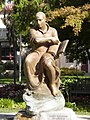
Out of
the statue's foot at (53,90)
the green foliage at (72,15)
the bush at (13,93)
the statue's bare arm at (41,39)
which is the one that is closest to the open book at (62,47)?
the statue's bare arm at (41,39)

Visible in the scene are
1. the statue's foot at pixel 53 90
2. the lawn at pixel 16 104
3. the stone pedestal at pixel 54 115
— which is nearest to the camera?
the stone pedestal at pixel 54 115

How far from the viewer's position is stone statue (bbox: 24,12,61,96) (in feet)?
31.7

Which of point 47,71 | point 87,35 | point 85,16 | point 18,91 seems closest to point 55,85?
point 47,71

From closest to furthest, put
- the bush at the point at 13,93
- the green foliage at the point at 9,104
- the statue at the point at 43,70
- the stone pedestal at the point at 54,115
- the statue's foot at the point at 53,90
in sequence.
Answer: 1. the stone pedestal at the point at 54,115
2. the statue at the point at 43,70
3. the statue's foot at the point at 53,90
4. the green foliage at the point at 9,104
5. the bush at the point at 13,93

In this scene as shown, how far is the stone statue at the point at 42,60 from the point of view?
9672 mm

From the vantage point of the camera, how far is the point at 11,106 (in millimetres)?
15891

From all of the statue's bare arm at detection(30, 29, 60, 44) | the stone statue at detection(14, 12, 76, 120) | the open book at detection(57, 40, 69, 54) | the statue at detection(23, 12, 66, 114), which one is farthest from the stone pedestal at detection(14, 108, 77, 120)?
the statue's bare arm at detection(30, 29, 60, 44)

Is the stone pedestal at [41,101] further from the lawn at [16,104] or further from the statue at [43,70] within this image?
the lawn at [16,104]

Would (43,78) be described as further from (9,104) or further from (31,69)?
(9,104)

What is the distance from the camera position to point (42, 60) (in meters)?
9.69

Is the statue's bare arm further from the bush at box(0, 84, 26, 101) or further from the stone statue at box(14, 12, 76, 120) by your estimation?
the bush at box(0, 84, 26, 101)

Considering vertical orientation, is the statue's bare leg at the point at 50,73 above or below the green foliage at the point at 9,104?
above

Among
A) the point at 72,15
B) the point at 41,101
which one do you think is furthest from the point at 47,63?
the point at 72,15

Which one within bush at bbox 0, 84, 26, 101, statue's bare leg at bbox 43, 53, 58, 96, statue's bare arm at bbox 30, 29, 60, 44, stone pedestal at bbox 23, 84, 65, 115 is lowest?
bush at bbox 0, 84, 26, 101
